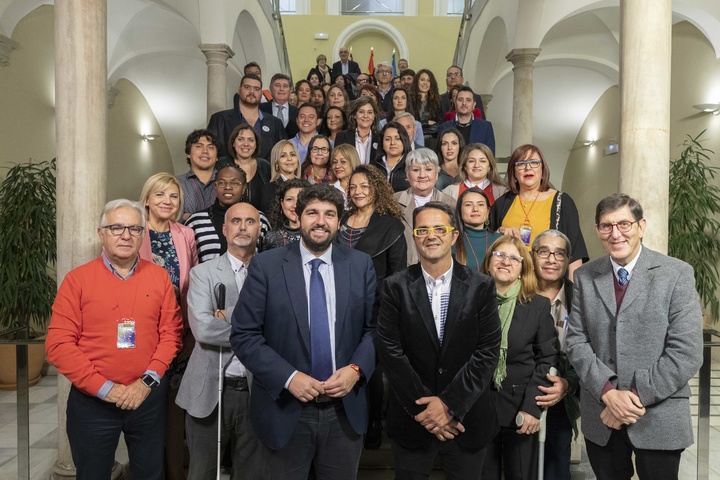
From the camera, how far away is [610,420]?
9.25ft

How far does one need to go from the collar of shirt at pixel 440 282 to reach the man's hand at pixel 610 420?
0.85 m

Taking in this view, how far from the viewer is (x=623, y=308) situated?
111 inches

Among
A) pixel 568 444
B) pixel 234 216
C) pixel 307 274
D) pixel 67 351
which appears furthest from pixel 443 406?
pixel 67 351

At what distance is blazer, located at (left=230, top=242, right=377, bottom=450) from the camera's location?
278cm

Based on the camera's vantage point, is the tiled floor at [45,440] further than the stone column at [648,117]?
Yes

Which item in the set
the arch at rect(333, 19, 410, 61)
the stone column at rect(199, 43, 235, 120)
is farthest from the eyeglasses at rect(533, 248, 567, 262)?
the arch at rect(333, 19, 410, 61)

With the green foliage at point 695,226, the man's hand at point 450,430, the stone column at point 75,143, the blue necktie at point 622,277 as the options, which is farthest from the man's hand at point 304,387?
the green foliage at point 695,226

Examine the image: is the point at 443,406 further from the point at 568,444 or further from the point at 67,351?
the point at 67,351

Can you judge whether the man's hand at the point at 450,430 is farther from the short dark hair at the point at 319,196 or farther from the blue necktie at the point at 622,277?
the short dark hair at the point at 319,196

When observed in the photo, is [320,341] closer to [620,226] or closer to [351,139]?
[620,226]

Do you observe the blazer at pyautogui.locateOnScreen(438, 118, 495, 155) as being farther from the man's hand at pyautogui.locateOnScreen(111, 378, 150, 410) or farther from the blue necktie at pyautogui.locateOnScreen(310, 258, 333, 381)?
the man's hand at pyautogui.locateOnScreen(111, 378, 150, 410)

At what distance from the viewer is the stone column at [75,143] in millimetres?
4215

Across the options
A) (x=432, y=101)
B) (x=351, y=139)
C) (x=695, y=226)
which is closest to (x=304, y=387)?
(x=351, y=139)

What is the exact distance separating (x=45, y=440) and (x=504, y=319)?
4.20 meters
